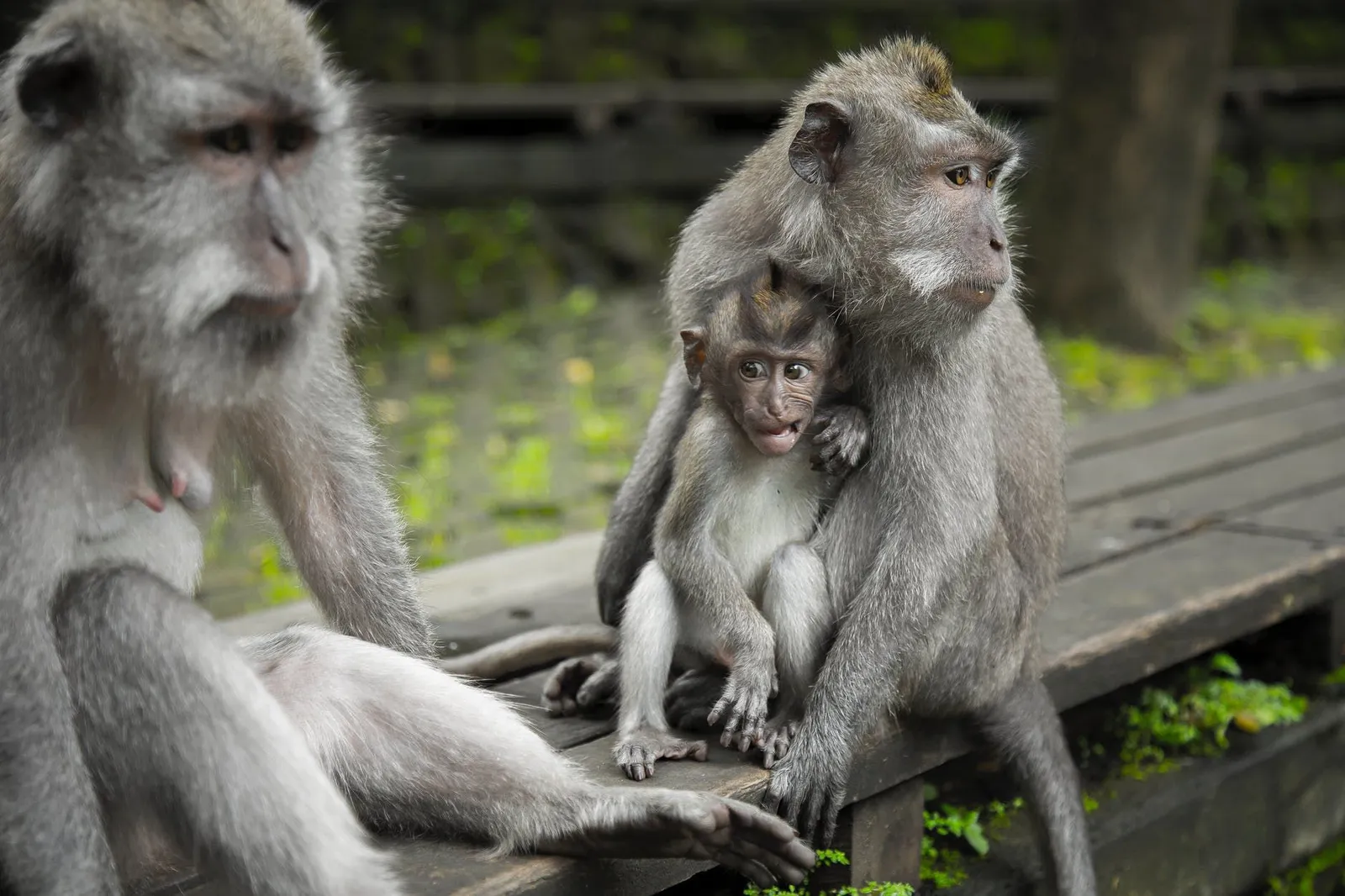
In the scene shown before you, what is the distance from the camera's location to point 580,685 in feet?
11.8

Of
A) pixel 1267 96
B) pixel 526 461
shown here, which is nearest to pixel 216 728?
pixel 526 461

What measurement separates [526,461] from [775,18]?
5.56 meters

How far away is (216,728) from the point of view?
7.86 feet

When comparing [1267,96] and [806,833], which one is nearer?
[806,833]

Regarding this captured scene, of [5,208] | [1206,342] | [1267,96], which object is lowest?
[1206,342]

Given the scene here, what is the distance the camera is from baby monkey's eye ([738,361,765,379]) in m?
3.24

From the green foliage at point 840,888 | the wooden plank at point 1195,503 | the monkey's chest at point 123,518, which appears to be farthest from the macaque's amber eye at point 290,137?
the wooden plank at point 1195,503

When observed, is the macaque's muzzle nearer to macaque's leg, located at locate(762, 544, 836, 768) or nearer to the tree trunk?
macaque's leg, located at locate(762, 544, 836, 768)

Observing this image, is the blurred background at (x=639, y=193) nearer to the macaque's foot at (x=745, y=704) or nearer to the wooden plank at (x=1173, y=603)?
the wooden plank at (x=1173, y=603)

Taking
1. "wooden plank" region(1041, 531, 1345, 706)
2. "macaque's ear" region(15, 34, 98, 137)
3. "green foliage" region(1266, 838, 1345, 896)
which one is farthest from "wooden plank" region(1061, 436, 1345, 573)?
"macaque's ear" region(15, 34, 98, 137)

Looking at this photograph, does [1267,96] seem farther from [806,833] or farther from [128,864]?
[128,864]

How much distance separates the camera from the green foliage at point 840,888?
3.22 meters

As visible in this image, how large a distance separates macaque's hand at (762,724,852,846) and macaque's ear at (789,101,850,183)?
3.95 feet

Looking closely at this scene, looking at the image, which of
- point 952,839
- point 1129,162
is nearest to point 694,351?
point 952,839
